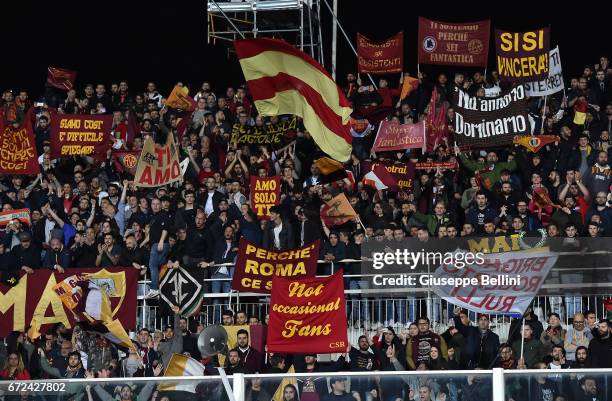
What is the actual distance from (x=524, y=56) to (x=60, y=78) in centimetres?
938

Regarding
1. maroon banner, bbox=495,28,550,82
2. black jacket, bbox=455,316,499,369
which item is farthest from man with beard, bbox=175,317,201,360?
maroon banner, bbox=495,28,550,82

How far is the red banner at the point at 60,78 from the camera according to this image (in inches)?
1186

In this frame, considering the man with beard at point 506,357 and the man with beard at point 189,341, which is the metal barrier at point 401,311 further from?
the man with beard at point 506,357

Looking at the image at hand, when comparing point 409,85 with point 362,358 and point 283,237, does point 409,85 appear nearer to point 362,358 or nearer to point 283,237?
point 283,237

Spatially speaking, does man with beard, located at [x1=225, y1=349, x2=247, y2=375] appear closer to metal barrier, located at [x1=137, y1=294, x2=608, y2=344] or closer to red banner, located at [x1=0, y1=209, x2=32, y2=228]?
metal barrier, located at [x1=137, y1=294, x2=608, y2=344]

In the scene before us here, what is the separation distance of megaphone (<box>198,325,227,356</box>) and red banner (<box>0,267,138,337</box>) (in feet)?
11.6

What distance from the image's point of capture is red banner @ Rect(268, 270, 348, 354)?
1931 cm

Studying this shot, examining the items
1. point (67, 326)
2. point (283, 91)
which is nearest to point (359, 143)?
point (283, 91)

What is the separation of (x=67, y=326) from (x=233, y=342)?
2.69m

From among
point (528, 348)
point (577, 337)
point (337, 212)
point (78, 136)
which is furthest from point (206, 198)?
point (577, 337)

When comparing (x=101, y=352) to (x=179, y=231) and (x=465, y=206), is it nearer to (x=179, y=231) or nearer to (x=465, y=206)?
(x=179, y=231)

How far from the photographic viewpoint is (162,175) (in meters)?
24.6

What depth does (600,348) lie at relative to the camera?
18.1m

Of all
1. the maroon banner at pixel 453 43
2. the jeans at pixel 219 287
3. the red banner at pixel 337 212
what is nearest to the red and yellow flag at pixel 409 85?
the maroon banner at pixel 453 43
